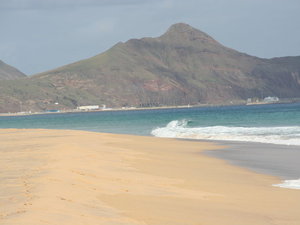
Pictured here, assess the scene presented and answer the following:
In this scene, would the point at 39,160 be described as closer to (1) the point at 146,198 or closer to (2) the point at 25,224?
(1) the point at 146,198

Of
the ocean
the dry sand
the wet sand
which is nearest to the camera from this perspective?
the dry sand

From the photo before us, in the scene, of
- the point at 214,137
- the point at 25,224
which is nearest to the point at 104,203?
the point at 25,224

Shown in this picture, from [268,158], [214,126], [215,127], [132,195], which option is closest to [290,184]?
[132,195]

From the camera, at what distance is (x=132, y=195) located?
464 inches

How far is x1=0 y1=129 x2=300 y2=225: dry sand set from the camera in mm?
9367

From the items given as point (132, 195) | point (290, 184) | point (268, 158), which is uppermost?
point (132, 195)

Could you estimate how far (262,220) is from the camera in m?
10.1

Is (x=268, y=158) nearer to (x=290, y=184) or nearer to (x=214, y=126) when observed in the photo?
(x=290, y=184)

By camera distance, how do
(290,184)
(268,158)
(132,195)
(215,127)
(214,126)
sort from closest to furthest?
1. (132,195)
2. (290,184)
3. (268,158)
4. (215,127)
5. (214,126)

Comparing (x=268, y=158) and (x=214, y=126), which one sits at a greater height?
(x=214, y=126)

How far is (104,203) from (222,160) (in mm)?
12773

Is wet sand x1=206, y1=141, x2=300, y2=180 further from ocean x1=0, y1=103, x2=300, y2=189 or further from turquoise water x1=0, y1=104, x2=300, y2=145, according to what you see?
turquoise water x1=0, y1=104, x2=300, y2=145

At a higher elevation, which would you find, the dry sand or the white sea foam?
the dry sand

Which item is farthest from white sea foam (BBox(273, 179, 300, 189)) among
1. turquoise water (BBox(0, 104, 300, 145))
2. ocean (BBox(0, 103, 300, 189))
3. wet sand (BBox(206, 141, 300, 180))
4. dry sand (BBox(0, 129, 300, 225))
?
turquoise water (BBox(0, 104, 300, 145))
